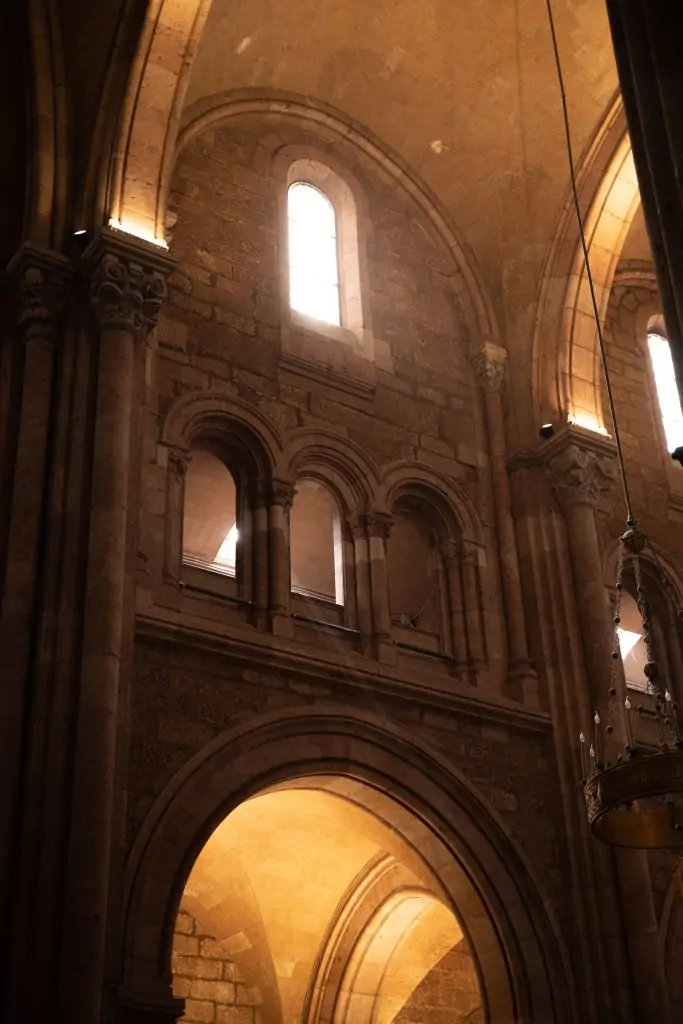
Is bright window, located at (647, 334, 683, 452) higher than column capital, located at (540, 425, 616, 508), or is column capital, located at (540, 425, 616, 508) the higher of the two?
bright window, located at (647, 334, 683, 452)

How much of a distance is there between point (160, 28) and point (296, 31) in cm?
273

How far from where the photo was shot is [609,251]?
605 inches

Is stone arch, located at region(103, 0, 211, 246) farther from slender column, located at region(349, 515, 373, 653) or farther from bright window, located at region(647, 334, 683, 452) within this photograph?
bright window, located at region(647, 334, 683, 452)

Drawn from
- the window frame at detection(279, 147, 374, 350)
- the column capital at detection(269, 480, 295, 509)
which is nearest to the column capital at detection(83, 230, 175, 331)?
the column capital at detection(269, 480, 295, 509)

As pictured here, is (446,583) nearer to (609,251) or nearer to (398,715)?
(398,715)

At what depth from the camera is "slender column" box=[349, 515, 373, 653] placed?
489 inches

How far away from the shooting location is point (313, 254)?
14.9 meters

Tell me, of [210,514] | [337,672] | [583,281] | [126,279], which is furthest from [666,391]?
[126,279]

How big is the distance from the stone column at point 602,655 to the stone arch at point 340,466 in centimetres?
224

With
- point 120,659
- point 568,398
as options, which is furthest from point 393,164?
point 120,659

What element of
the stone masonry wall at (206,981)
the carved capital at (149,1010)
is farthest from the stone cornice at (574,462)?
the carved capital at (149,1010)

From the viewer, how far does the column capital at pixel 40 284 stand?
445 inches

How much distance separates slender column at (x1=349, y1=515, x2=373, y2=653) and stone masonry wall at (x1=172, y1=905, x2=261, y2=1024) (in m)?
4.17

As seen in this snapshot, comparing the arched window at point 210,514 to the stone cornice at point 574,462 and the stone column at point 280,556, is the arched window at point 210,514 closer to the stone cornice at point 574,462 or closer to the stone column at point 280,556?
the stone column at point 280,556
